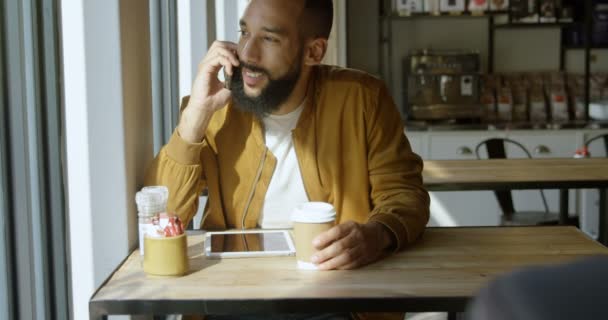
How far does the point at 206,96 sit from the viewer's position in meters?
1.92

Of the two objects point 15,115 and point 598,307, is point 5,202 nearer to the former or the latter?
point 15,115

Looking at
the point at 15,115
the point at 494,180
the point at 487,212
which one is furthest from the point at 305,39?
the point at 487,212

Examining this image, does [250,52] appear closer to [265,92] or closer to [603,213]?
[265,92]

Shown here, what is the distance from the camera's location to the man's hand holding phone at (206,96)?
1.90 meters

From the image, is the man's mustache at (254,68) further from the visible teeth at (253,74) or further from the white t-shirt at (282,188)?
the white t-shirt at (282,188)

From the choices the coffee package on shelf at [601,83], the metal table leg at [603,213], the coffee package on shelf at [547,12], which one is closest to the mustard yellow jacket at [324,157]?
the metal table leg at [603,213]

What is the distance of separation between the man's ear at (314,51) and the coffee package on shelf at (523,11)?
4.51 m

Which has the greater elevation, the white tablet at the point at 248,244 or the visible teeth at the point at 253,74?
the visible teeth at the point at 253,74

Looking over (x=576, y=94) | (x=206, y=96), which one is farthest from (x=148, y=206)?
(x=576, y=94)

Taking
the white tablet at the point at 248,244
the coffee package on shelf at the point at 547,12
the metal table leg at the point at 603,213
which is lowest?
the metal table leg at the point at 603,213

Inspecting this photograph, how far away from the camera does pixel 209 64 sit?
192cm

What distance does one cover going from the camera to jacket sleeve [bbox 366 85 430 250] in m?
1.83

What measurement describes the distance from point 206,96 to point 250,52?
160 millimetres

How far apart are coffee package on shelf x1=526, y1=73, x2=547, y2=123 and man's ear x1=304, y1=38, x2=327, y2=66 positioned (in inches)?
181
